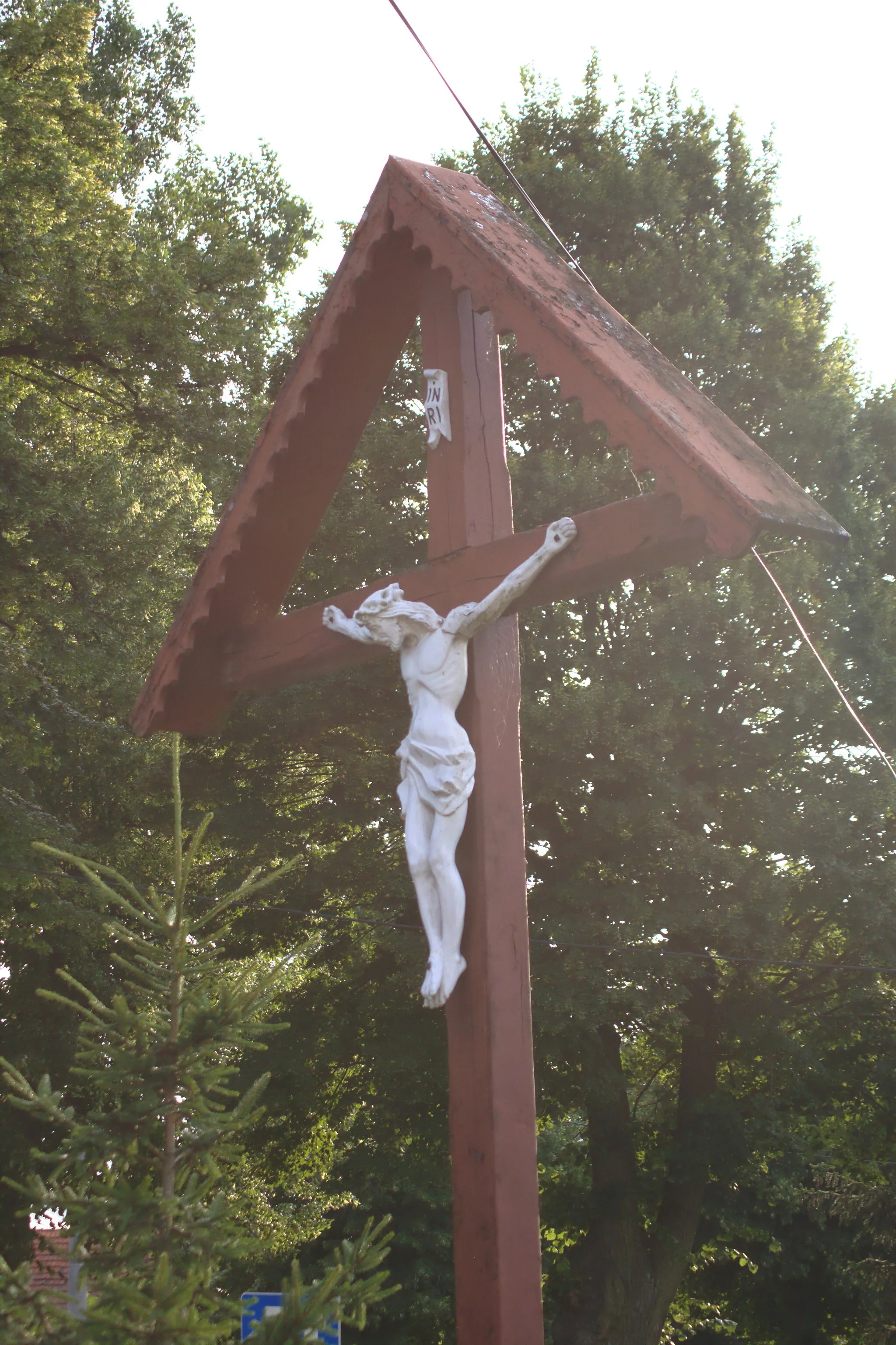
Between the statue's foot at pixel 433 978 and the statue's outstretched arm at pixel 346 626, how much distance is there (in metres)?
1.00

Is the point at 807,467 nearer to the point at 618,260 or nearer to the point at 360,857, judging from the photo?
the point at 618,260

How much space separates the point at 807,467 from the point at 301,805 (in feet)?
A: 18.5

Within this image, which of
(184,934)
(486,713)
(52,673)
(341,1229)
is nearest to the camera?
(184,934)

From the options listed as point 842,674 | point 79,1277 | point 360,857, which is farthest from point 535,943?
point 79,1277

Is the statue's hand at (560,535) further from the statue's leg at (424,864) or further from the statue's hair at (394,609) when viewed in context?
the statue's leg at (424,864)

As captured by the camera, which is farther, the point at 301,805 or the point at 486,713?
the point at 301,805

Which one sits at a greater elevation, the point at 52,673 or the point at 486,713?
the point at 52,673

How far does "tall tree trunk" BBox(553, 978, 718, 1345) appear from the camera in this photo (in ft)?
36.4

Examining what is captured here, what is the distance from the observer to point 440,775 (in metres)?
3.51

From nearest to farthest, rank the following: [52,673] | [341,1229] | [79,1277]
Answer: [79,1277] < [52,673] < [341,1229]

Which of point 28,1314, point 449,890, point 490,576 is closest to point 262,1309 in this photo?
point 28,1314

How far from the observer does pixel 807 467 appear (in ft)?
40.3

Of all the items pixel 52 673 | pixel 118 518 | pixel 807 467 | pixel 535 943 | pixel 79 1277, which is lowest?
pixel 79 1277

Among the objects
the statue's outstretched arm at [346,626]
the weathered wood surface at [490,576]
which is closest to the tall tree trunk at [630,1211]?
the weathered wood surface at [490,576]
